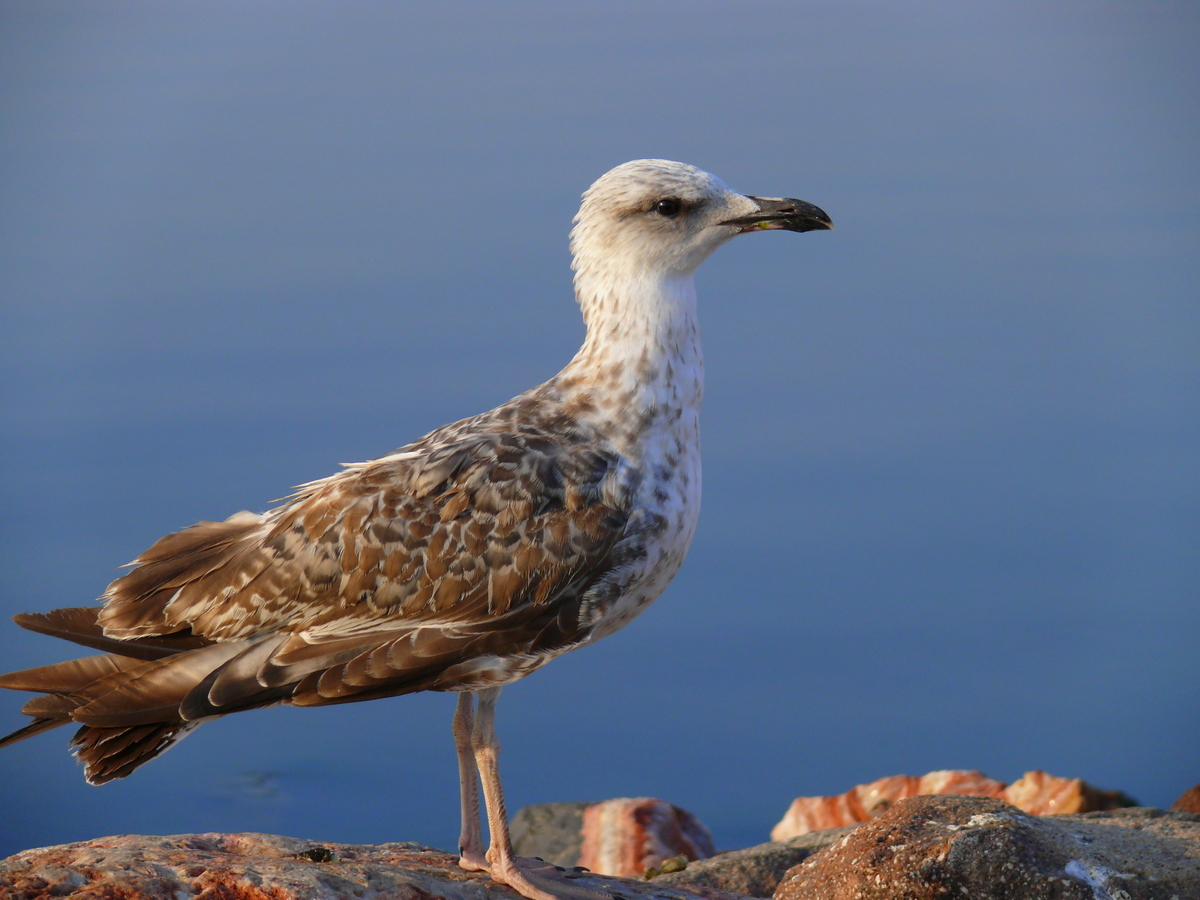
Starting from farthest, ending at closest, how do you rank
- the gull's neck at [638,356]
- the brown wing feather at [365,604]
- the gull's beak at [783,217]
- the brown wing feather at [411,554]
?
the gull's beak at [783,217], the gull's neck at [638,356], the brown wing feather at [411,554], the brown wing feather at [365,604]

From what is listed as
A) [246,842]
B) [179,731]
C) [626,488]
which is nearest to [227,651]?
[179,731]

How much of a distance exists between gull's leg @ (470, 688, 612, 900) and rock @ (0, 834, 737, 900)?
0.26 ft

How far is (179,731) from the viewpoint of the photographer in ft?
17.2

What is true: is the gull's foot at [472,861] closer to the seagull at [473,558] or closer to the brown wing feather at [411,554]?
the seagull at [473,558]

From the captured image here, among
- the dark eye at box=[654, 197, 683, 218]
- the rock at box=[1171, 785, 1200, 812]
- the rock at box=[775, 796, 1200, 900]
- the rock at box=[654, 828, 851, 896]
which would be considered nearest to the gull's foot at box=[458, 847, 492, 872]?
the rock at box=[775, 796, 1200, 900]

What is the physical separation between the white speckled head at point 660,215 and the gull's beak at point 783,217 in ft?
0.12

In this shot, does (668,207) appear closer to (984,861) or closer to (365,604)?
(365,604)

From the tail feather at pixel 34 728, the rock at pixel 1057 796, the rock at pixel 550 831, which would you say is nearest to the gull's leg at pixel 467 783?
the tail feather at pixel 34 728

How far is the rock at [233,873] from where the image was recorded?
4.72 meters

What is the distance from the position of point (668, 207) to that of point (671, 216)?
45mm

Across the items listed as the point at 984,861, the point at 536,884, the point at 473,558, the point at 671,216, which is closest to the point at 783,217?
the point at 671,216

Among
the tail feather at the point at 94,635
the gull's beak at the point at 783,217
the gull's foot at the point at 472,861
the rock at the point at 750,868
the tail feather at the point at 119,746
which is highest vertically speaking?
the gull's beak at the point at 783,217

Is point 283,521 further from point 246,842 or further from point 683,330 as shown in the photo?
point 683,330

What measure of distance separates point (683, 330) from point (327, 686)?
233 cm
